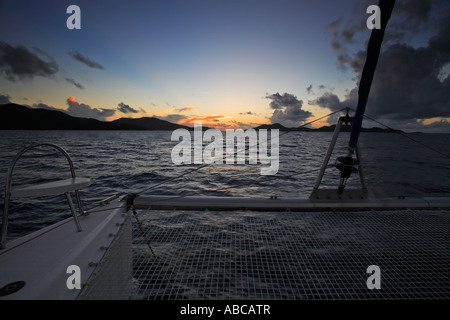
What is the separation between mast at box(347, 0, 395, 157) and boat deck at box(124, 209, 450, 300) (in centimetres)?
182

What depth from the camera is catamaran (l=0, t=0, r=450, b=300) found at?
2.23m

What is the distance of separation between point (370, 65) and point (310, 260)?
3.82m

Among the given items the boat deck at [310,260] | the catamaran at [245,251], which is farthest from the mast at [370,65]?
the boat deck at [310,260]

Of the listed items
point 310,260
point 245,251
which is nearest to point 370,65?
point 310,260

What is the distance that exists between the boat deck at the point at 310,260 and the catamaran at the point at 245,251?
0.03 metres

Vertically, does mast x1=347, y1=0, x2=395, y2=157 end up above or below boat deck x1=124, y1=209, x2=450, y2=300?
above

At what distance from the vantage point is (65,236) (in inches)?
109

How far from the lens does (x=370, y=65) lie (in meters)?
3.76

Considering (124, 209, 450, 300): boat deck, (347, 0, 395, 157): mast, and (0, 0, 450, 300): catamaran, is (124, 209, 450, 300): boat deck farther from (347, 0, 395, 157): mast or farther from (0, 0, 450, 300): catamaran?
(347, 0, 395, 157): mast

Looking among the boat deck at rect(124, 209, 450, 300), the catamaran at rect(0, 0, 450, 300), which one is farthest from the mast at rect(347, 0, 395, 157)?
the boat deck at rect(124, 209, 450, 300)

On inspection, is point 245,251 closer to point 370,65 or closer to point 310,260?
point 310,260

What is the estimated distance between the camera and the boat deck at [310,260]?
10.2 feet

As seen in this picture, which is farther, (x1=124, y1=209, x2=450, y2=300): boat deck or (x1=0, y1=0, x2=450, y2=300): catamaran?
(x1=124, y1=209, x2=450, y2=300): boat deck

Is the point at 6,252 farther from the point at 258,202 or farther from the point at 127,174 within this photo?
the point at 127,174
